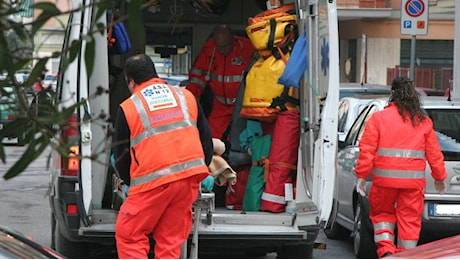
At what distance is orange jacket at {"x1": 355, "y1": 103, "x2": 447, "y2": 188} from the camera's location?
9148 millimetres

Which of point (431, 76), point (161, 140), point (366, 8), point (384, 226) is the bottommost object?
point (431, 76)

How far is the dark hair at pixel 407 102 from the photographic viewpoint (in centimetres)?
924

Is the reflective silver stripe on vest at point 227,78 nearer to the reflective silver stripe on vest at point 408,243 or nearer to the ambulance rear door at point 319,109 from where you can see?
the ambulance rear door at point 319,109

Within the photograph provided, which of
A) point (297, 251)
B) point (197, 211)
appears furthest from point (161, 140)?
point (297, 251)

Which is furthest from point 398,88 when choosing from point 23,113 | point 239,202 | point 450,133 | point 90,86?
point 23,113

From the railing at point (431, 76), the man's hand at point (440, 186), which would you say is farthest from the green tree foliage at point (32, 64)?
the railing at point (431, 76)

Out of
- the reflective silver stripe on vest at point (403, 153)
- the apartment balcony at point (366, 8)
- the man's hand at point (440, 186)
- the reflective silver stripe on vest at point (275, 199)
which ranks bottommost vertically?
the man's hand at point (440, 186)

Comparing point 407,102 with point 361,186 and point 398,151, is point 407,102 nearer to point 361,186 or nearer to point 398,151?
point 398,151

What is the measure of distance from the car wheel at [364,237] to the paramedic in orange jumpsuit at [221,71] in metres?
1.55

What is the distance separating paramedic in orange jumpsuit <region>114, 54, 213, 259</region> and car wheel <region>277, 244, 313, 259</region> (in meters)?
1.92

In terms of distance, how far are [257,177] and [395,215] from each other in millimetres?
1381

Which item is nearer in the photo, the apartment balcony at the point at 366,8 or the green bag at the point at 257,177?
the green bag at the point at 257,177

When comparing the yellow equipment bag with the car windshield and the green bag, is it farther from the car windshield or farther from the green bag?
the car windshield

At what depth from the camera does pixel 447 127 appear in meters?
10.3
